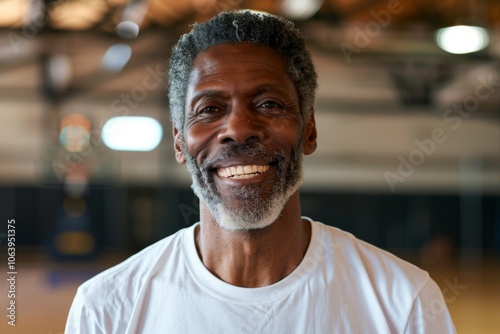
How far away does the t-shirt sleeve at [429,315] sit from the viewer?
138 centimetres

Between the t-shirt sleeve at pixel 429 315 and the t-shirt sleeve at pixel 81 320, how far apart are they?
69cm

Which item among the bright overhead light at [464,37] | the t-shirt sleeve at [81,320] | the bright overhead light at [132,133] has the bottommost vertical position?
the t-shirt sleeve at [81,320]

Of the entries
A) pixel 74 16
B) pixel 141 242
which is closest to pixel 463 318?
pixel 74 16

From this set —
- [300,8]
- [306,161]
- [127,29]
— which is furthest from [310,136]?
[306,161]

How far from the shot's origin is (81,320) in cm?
143

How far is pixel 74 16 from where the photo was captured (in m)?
9.16

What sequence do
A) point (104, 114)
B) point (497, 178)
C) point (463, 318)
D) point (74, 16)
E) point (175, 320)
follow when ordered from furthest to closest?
point (497, 178) → point (104, 114) → point (74, 16) → point (463, 318) → point (175, 320)

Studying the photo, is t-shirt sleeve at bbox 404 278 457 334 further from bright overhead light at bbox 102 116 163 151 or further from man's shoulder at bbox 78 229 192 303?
bright overhead light at bbox 102 116 163 151

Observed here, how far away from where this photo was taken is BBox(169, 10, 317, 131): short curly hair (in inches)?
60.4

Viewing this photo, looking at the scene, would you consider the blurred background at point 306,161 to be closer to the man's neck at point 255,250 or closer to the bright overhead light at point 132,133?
the bright overhead light at point 132,133

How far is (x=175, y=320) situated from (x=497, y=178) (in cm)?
1386

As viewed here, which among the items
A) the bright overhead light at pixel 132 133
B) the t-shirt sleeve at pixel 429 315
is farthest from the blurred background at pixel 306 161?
the t-shirt sleeve at pixel 429 315

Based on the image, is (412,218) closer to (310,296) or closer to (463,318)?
(463,318)

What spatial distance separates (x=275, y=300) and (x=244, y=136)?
0.37 m
